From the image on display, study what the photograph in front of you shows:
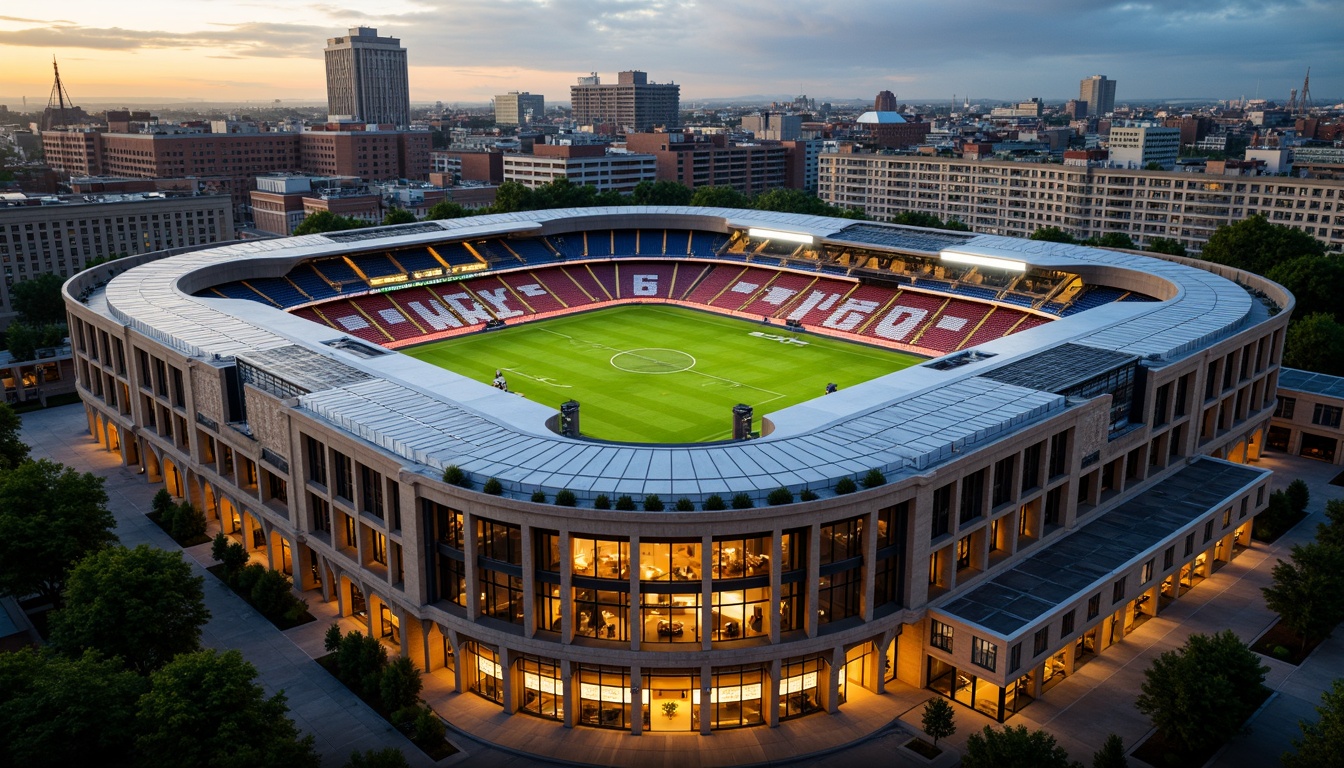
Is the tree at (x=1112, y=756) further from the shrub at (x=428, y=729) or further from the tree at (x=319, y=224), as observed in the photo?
the tree at (x=319, y=224)

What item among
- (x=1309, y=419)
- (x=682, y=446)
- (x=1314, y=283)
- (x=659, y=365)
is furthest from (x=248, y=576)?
(x=1314, y=283)

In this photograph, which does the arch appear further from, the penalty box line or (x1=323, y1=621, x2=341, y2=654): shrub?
the penalty box line

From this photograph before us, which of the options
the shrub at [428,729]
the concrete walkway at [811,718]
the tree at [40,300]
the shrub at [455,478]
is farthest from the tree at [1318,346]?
the tree at [40,300]

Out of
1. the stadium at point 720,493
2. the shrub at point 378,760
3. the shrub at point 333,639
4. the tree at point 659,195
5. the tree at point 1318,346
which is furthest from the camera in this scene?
the tree at point 659,195

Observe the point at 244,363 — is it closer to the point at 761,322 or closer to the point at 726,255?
the point at 761,322

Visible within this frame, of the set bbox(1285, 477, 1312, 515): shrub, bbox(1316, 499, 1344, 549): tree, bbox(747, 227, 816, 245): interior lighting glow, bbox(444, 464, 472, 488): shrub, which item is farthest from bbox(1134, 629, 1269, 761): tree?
bbox(747, 227, 816, 245): interior lighting glow

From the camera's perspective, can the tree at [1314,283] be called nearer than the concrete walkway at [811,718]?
No
